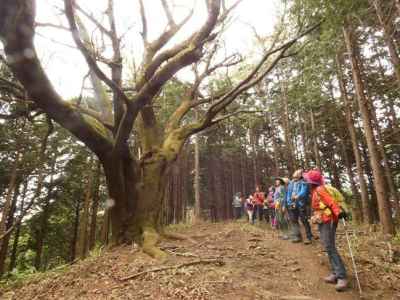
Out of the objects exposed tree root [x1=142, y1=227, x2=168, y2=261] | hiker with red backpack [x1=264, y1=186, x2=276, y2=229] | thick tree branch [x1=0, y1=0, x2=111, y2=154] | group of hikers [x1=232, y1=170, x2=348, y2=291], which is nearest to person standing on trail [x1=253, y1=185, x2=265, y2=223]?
group of hikers [x1=232, y1=170, x2=348, y2=291]

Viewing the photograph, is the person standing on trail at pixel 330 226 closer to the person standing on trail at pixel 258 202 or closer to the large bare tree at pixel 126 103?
the large bare tree at pixel 126 103

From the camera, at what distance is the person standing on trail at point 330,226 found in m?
5.49

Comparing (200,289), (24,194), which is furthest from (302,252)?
(24,194)

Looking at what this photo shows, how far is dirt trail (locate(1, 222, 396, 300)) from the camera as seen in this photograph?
5035 millimetres

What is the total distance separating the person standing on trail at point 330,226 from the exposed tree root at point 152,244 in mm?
3358

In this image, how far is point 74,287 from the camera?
5898mm

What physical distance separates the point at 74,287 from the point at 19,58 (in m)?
4.43

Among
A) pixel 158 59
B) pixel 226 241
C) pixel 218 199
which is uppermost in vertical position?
pixel 158 59

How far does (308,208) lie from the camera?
10.0m

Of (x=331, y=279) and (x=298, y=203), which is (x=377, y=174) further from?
(x=331, y=279)

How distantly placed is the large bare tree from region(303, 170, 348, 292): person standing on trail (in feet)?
11.5

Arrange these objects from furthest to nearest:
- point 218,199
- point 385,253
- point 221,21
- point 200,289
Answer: point 218,199 < point 221,21 < point 385,253 < point 200,289

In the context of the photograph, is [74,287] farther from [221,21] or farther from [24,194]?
[24,194]

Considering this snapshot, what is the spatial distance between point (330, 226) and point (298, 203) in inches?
118
